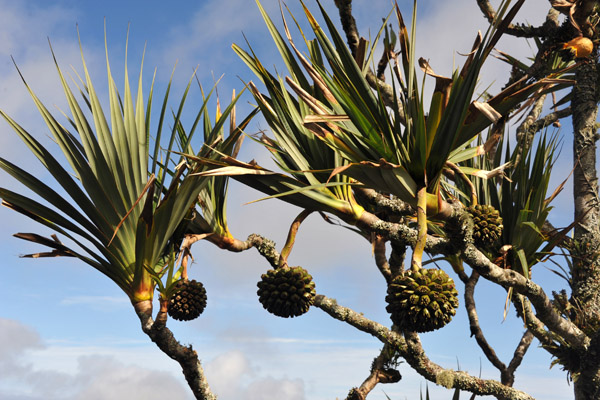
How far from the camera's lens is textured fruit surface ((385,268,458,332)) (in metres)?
1.66

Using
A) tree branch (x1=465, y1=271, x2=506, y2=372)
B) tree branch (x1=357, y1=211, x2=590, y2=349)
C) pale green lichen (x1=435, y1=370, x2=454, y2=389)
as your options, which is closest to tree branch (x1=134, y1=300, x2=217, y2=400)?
tree branch (x1=357, y1=211, x2=590, y2=349)

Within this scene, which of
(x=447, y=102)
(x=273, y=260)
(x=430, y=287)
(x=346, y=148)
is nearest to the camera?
(x=430, y=287)

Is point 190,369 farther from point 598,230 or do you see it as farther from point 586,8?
point 586,8

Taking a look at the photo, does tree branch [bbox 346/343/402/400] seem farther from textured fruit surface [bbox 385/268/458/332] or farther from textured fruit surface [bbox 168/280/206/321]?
textured fruit surface [bbox 385/268/458/332]

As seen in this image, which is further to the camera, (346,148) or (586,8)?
(586,8)

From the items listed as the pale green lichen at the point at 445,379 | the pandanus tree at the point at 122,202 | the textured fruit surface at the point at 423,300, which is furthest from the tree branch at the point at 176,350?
the textured fruit surface at the point at 423,300

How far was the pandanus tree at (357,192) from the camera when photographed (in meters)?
1.90

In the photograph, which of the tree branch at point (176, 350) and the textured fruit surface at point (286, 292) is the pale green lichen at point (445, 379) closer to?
the textured fruit surface at point (286, 292)

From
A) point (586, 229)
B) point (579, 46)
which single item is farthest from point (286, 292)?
point (579, 46)

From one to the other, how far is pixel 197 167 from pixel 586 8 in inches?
120

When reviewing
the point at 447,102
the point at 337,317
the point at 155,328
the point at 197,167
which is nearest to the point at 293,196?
the point at 197,167

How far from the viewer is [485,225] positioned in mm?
2355

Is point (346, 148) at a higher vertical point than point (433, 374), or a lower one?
higher

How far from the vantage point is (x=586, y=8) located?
385 centimetres
